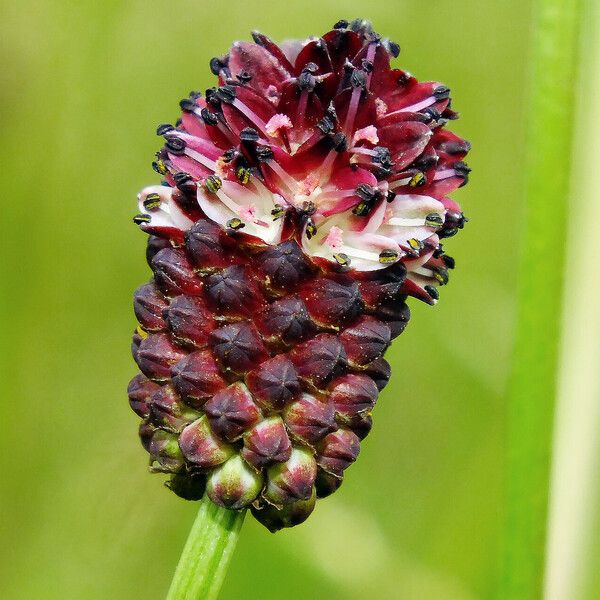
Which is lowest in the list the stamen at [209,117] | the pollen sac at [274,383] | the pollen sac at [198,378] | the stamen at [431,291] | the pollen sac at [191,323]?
the pollen sac at [198,378]

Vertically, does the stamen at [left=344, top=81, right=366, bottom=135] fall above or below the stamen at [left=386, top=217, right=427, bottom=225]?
above

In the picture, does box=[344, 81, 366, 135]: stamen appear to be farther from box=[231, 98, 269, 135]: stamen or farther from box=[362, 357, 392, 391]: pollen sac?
box=[362, 357, 392, 391]: pollen sac

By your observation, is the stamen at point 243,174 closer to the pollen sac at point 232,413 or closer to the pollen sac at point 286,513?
the pollen sac at point 232,413

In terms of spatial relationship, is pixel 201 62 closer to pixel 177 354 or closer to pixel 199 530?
pixel 177 354
